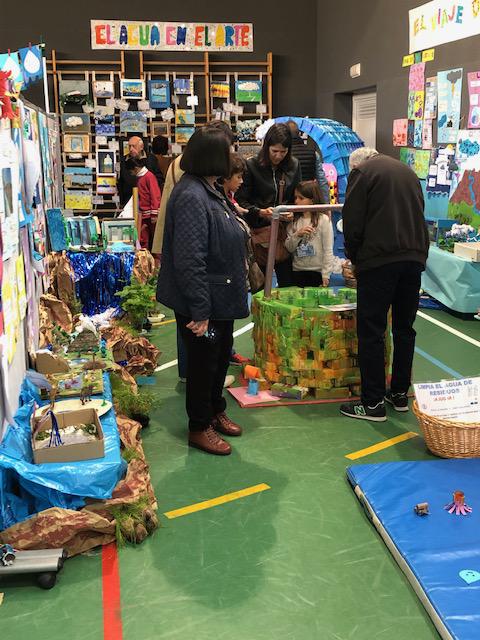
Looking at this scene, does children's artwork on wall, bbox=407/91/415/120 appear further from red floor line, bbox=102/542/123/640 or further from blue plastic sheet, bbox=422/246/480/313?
red floor line, bbox=102/542/123/640

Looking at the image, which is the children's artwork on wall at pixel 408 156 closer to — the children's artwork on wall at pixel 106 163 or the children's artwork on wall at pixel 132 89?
the children's artwork on wall at pixel 132 89

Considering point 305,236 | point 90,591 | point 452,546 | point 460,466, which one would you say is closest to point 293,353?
point 305,236

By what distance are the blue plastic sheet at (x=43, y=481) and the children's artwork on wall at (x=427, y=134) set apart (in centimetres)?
556

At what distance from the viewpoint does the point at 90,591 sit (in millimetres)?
Result: 2426

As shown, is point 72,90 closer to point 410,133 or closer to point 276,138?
point 410,133

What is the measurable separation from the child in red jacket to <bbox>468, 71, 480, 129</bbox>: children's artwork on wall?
311 cm

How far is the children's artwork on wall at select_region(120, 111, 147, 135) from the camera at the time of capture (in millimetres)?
10648

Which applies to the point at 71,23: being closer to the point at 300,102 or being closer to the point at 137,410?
the point at 300,102

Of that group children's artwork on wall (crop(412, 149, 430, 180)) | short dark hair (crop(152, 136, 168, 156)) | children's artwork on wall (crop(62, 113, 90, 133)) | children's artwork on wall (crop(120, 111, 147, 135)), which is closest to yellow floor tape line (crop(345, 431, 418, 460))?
children's artwork on wall (crop(412, 149, 430, 180))

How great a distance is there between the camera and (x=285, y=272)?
481cm

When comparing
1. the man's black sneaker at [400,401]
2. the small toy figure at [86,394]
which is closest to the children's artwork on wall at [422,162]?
the man's black sneaker at [400,401]

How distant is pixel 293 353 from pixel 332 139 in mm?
4812

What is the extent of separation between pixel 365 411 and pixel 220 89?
8.33 meters

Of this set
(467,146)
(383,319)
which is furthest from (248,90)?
(383,319)
